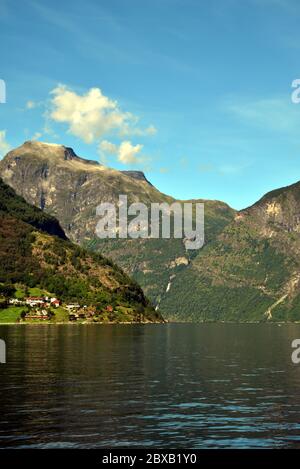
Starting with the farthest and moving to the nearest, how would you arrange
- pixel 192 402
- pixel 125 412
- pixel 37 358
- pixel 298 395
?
pixel 37 358
pixel 298 395
pixel 192 402
pixel 125 412

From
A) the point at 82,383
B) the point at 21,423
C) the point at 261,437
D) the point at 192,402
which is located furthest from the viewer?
the point at 82,383

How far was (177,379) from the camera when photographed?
90938mm

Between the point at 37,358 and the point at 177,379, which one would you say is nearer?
the point at 177,379

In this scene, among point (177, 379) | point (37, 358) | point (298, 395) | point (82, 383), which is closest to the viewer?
point (298, 395)

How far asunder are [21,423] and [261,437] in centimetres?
2173

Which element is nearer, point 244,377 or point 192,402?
point 192,402

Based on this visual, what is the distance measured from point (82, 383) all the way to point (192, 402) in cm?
2068

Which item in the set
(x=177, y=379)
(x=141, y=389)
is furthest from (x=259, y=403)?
(x=177, y=379)

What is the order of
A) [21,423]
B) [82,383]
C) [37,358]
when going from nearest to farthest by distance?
1. [21,423]
2. [82,383]
3. [37,358]
